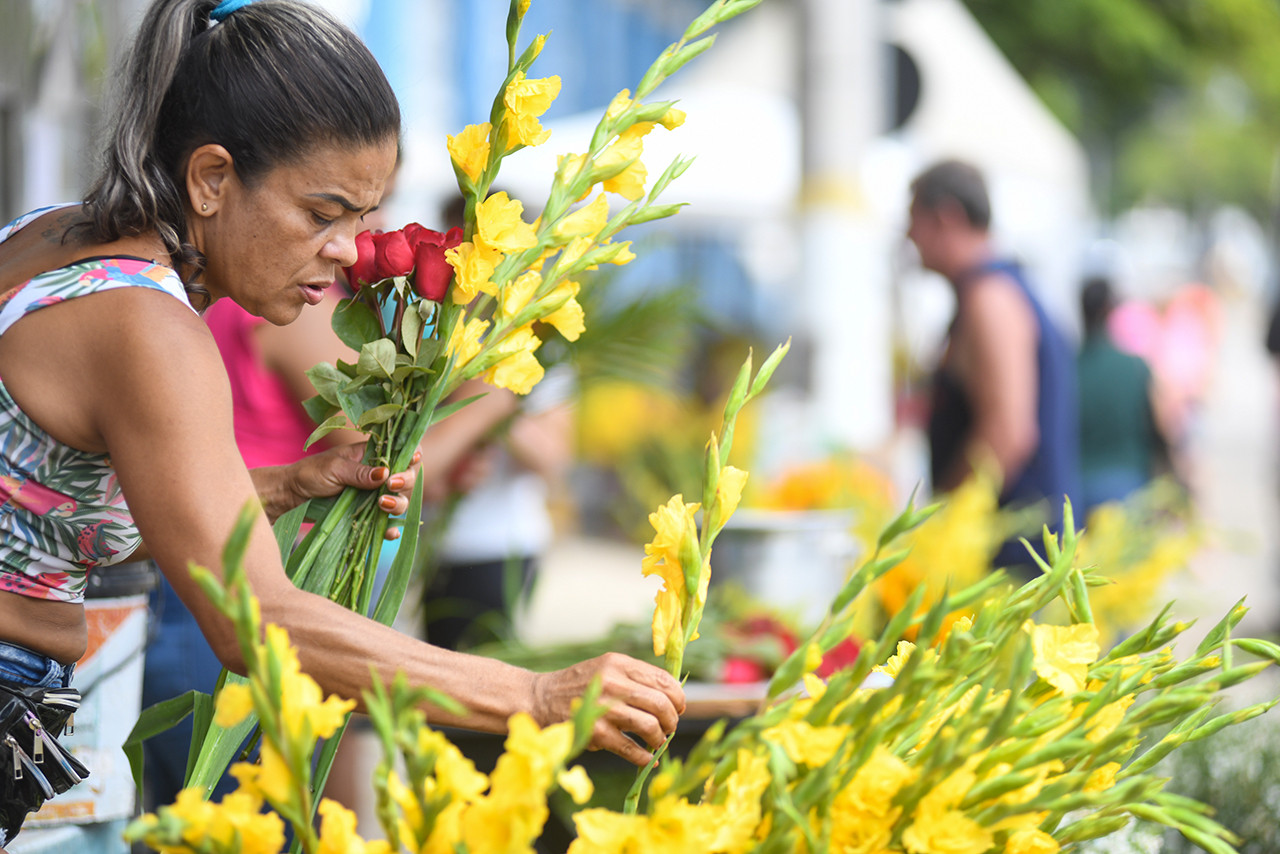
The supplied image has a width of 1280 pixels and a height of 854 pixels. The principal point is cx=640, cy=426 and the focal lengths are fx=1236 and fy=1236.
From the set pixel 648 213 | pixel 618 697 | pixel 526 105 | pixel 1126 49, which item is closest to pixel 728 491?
pixel 618 697

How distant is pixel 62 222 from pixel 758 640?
1.54 m

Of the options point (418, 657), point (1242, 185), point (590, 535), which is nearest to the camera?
point (418, 657)

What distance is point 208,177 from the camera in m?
1.09

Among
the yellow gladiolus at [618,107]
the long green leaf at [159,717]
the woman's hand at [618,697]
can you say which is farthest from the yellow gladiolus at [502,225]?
the long green leaf at [159,717]

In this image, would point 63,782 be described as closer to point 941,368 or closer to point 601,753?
point 601,753

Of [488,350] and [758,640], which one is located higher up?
[488,350]

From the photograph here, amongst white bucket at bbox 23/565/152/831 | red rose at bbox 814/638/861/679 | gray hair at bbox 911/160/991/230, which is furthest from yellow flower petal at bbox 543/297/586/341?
gray hair at bbox 911/160/991/230

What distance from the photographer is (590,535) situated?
28.5 feet

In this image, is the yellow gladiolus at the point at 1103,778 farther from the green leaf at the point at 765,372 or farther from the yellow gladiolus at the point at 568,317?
the yellow gladiolus at the point at 568,317

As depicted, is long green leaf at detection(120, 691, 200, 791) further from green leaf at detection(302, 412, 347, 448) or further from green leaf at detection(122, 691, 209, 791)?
green leaf at detection(302, 412, 347, 448)

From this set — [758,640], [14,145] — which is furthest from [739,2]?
[14,145]

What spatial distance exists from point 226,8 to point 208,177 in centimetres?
15

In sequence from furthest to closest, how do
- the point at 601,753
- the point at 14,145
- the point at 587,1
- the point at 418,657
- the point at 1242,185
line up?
1. the point at 1242,185
2. the point at 587,1
3. the point at 14,145
4. the point at 601,753
5. the point at 418,657

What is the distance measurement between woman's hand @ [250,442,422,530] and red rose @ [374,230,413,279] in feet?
0.56
